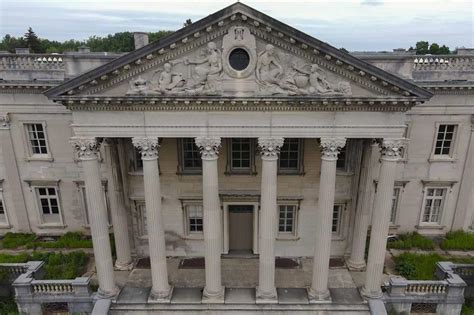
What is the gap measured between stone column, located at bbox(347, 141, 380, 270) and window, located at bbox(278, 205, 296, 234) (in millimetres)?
3483

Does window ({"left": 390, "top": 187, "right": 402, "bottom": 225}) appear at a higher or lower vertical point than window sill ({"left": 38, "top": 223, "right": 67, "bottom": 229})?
higher

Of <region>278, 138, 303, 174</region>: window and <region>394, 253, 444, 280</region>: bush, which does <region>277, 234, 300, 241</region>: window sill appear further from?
<region>394, 253, 444, 280</region>: bush

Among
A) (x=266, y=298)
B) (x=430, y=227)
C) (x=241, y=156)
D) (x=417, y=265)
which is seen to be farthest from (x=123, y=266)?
(x=430, y=227)

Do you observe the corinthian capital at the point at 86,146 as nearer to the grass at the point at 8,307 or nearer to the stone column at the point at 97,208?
the stone column at the point at 97,208

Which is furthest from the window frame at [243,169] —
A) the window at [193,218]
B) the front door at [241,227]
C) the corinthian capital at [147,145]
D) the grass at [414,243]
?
the grass at [414,243]

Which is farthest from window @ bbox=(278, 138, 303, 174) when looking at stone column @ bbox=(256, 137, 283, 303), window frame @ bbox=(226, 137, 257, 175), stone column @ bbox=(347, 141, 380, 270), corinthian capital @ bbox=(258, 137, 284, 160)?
corinthian capital @ bbox=(258, 137, 284, 160)

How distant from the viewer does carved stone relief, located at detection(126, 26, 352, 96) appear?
46.9ft

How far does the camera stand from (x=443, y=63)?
1992cm

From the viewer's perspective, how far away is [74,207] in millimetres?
23672

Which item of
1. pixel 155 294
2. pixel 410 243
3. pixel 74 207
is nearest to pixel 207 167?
pixel 155 294

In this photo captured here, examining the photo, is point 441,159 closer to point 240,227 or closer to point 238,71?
point 240,227

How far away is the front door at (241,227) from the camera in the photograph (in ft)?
68.8

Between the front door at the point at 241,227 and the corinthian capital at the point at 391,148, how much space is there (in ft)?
27.0

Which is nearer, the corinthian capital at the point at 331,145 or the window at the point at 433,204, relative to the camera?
the corinthian capital at the point at 331,145
